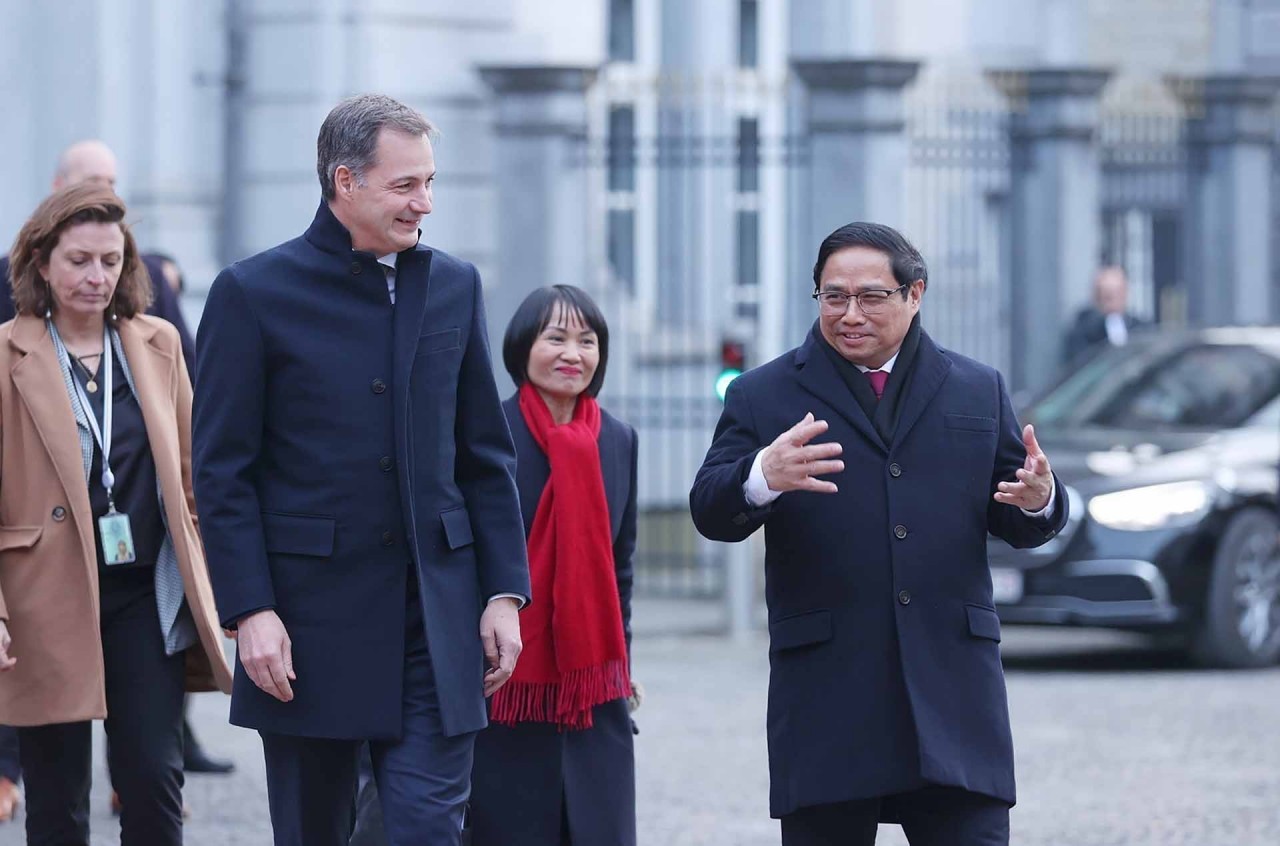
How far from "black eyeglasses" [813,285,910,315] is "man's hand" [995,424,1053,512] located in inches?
14.4

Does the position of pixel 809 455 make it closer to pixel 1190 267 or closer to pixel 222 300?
pixel 222 300

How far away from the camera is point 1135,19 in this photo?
24719 mm

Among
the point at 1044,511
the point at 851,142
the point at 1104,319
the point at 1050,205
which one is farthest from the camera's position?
the point at 1050,205

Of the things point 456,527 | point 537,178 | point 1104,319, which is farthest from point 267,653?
point 1104,319

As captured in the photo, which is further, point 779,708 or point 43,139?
point 43,139

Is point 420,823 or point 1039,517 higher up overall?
point 1039,517

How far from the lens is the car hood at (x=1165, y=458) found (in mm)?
11141

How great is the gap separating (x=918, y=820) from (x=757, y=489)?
2.41 ft

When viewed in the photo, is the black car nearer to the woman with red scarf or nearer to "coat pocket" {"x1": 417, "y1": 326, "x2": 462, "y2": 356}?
the woman with red scarf

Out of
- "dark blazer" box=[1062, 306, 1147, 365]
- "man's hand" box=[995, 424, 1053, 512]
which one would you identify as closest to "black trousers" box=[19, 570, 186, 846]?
"man's hand" box=[995, 424, 1053, 512]

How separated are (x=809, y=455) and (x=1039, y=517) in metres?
0.52

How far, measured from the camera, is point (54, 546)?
570 cm

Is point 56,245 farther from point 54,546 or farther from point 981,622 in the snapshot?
point 981,622

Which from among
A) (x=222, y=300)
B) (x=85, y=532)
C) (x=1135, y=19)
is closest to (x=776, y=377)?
(x=222, y=300)
